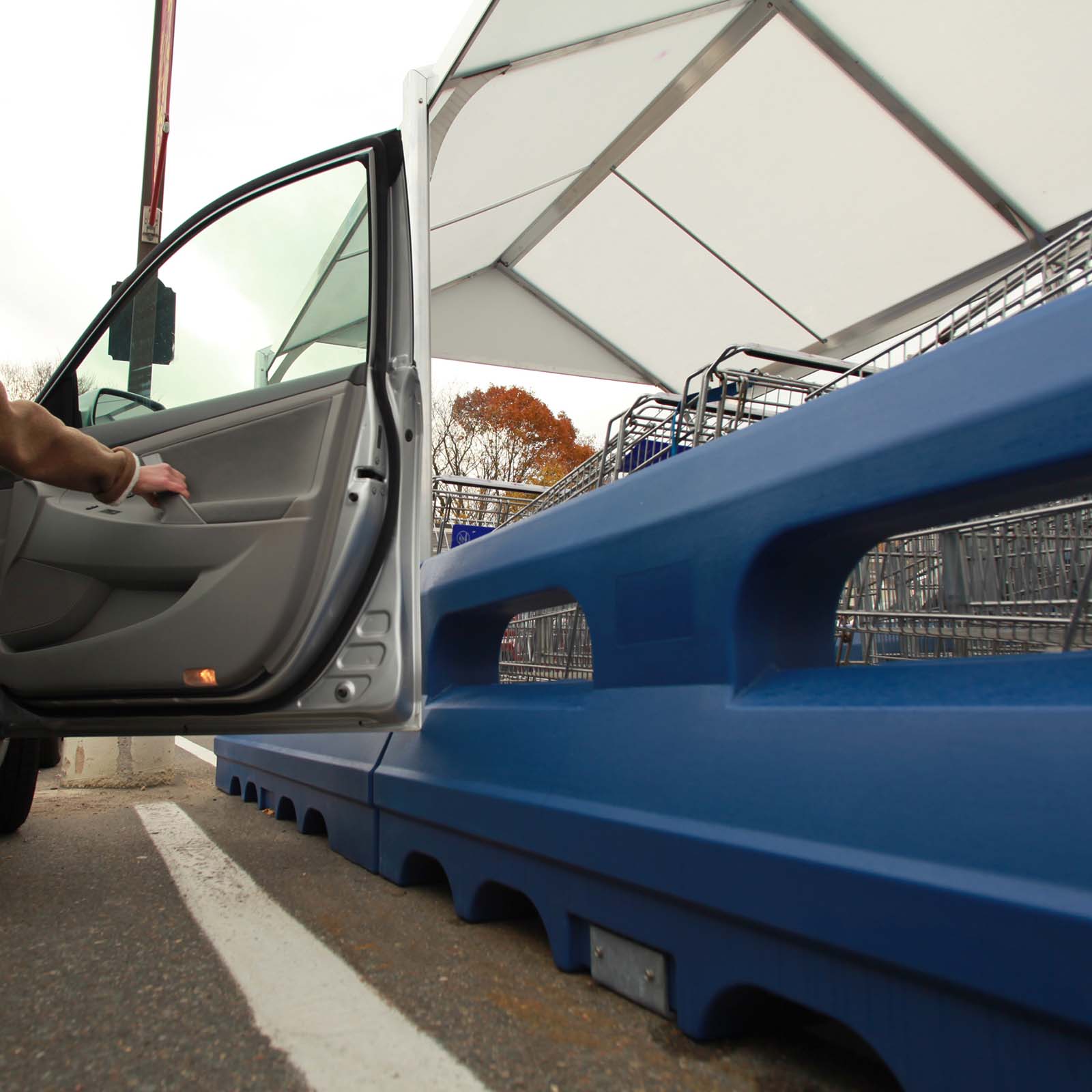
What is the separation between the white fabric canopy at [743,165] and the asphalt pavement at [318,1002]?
Result: 13.3 feet

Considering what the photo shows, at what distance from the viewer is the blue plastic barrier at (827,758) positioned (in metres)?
1.00

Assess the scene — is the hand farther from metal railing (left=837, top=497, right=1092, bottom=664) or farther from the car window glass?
metal railing (left=837, top=497, right=1092, bottom=664)

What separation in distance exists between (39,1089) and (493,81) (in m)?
5.17

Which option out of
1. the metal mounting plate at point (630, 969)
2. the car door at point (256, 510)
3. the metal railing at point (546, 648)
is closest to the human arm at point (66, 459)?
the car door at point (256, 510)

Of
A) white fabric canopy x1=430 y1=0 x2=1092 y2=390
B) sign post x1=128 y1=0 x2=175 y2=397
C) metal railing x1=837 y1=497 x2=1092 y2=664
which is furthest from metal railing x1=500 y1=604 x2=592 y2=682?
sign post x1=128 y1=0 x2=175 y2=397

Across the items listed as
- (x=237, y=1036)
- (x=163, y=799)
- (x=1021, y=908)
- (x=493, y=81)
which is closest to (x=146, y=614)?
(x=237, y=1036)

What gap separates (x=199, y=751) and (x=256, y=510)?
21.2 ft

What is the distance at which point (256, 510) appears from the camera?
2414mm

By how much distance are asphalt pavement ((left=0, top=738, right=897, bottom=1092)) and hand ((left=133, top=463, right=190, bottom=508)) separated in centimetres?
117

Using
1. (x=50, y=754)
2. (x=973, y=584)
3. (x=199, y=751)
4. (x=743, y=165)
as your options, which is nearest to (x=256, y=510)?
(x=973, y=584)

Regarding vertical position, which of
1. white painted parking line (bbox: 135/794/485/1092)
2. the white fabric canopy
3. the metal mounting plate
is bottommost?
white painted parking line (bbox: 135/794/485/1092)

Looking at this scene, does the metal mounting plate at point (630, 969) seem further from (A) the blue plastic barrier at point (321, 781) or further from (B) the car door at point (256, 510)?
(A) the blue plastic barrier at point (321, 781)

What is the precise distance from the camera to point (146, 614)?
247 cm

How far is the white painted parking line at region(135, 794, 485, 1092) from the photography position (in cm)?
134
